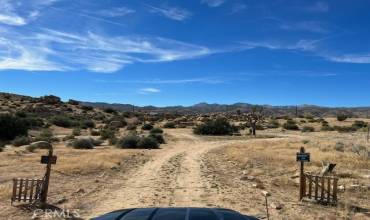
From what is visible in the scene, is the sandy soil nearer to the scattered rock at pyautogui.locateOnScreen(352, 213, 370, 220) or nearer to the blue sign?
the scattered rock at pyautogui.locateOnScreen(352, 213, 370, 220)

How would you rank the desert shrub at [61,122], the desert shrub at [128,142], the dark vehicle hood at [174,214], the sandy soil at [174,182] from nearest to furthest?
→ the dark vehicle hood at [174,214], the sandy soil at [174,182], the desert shrub at [128,142], the desert shrub at [61,122]

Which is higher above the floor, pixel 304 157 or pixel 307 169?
pixel 304 157

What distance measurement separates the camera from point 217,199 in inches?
593

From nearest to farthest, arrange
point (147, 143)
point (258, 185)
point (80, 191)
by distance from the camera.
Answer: point (80, 191), point (258, 185), point (147, 143)

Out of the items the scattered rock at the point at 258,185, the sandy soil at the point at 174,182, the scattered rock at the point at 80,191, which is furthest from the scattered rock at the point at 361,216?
the scattered rock at the point at 80,191

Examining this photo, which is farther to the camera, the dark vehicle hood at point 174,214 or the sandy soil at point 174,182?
the sandy soil at point 174,182

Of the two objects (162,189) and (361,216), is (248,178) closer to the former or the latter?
(162,189)

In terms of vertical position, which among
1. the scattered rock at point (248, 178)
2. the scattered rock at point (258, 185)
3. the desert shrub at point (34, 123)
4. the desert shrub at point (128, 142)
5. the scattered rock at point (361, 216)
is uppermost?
the desert shrub at point (34, 123)

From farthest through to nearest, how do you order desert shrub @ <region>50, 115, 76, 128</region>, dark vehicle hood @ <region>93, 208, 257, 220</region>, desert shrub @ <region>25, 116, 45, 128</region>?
desert shrub @ <region>50, 115, 76, 128</region>, desert shrub @ <region>25, 116, 45, 128</region>, dark vehicle hood @ <region>93, 208, 257, 220</region>

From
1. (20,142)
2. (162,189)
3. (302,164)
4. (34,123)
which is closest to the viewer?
(302,164)

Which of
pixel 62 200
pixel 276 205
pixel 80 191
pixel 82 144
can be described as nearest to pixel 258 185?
pixel 276 205

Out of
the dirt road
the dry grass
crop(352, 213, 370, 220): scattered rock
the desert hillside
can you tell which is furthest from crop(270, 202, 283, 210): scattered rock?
crop(352, 213, 370, 220): scattered rock

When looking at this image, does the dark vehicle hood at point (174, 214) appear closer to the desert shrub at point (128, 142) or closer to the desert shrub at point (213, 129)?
the desert shrub at point (128, 142)

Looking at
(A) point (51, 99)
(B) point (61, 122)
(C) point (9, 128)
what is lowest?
(C) point (9, 128)
